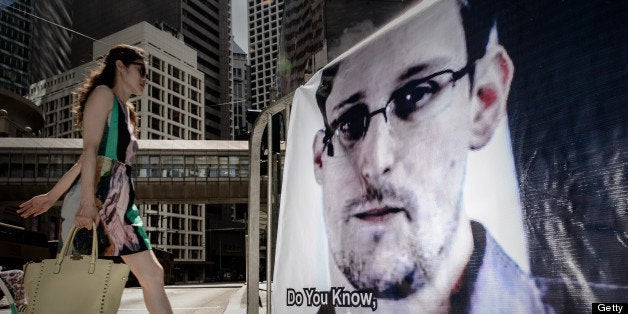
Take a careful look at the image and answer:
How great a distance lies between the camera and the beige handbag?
8.54 feet

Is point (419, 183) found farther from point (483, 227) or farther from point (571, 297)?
point (571, 297)

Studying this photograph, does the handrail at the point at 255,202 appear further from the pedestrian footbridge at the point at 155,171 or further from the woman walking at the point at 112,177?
the pedestrian footbridge at the point at 155,171

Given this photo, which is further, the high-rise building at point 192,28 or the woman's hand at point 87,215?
the high-rise building at point 192,28

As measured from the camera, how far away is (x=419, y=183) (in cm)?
245

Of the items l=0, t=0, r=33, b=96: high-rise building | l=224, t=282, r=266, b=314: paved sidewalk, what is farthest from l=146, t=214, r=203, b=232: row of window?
l=224, t=282, r=266, b=314: paved sidewalk

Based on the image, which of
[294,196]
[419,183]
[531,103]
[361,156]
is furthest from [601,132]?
[294,196]

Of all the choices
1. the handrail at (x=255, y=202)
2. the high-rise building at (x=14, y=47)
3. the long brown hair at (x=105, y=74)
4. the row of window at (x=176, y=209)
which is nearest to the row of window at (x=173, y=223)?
the row of window at (x=176, y=209)

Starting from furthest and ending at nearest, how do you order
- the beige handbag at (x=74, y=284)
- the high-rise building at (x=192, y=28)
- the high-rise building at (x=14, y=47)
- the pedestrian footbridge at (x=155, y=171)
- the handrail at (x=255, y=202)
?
1. the high-rise building at (x=192, y=28)
2. the high-rise building at (x=14, y=47)
3. the pedestrian footbridge at (x=155, y=171)
4. the handrail at (x=255, y=202)
5. the beige handbag at (x=74, y=284)

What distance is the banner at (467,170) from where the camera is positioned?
175 cm

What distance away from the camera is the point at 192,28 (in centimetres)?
12638

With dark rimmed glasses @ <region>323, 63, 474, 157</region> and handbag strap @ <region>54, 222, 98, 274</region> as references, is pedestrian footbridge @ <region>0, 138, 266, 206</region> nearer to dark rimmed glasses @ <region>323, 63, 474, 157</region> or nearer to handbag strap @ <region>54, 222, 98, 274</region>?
dark rimmed glasses @ <region>323, 63, 474, 157</region>

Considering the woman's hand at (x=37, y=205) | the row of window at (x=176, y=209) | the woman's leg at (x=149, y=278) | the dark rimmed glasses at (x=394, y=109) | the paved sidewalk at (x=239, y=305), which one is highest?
the row of window at (x=176, y=209)

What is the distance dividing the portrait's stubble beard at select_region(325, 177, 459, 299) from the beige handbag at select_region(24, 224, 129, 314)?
3.87 ft

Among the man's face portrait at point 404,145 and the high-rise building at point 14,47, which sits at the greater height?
the high-rise building at point 14,47
